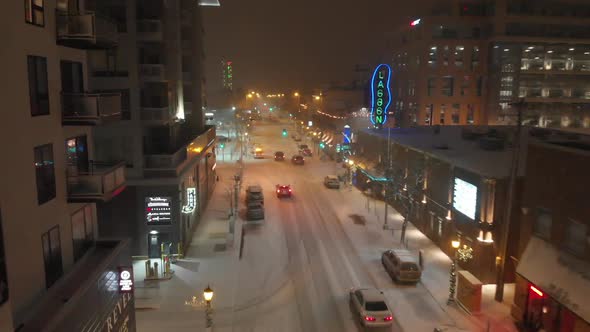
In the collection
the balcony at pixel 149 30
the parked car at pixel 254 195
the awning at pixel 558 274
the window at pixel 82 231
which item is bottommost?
the parked car at pixel 254 195

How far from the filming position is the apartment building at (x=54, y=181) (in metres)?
10.3

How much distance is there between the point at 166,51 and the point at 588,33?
221 ft

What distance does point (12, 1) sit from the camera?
33.9 ft

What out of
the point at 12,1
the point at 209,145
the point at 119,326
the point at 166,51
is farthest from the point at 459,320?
the point at 209,145

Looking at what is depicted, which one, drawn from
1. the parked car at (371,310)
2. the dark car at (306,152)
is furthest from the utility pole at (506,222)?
the dark car at (306,152)

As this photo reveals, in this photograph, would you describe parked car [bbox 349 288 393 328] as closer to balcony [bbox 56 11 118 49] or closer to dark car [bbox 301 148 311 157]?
balcony [bbox 56 11 118 49]

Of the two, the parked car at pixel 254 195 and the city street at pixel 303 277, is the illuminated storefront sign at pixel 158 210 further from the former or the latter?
the parked car at pixel 254 195

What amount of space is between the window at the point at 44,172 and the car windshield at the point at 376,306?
12679mm

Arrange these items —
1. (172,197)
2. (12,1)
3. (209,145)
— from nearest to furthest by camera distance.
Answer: (12,1)
(172,197)
(209,145)

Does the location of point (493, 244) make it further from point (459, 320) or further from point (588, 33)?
point (588, 33)

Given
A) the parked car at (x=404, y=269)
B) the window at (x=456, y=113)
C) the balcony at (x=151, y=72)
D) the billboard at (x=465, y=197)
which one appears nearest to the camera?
the parked car at (x=404, y=269)

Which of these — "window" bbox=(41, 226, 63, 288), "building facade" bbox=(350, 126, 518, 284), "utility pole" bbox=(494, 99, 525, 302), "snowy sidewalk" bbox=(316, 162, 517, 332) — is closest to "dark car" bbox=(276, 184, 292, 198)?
"building facade" bbox=(350, 126, 518, 284)

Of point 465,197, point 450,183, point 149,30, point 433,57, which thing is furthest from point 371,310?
point 433,57

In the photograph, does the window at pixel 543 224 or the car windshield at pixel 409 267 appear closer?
the window at pixel 543 224
